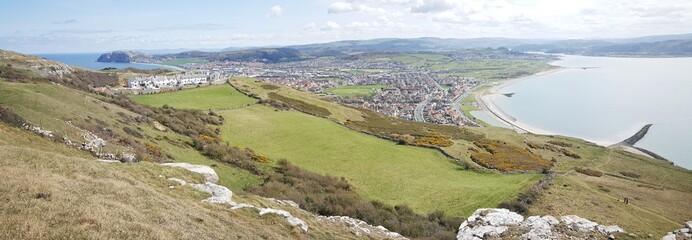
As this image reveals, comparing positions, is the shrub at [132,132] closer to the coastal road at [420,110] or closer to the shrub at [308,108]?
the shrub at [308,108]

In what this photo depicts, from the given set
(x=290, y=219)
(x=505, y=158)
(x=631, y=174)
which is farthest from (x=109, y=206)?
(x=631, y=174)

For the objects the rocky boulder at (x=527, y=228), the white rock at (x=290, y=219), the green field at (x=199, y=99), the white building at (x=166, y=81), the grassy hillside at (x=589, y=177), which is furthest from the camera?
the white building at (x=166, y=81)

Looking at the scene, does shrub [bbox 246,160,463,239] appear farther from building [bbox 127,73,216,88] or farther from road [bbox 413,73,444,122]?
road [bbox 413,73,444,122]

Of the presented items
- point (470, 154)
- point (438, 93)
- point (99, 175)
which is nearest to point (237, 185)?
point (99, 175)

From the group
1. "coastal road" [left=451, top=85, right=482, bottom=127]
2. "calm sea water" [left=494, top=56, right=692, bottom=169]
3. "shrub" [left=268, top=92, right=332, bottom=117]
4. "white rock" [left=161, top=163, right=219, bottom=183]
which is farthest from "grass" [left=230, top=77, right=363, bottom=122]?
"calm sea water" [left=494, top=56, right=692, bottom=169]

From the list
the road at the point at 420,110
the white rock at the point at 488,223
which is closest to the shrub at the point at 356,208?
the white rock at the point at 488,223

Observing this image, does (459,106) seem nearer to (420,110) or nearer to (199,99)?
(420,110)
